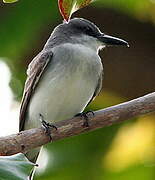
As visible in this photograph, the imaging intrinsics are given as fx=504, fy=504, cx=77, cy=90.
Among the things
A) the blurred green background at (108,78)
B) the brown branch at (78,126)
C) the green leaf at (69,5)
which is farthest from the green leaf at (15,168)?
the blurred green background at (108,78)

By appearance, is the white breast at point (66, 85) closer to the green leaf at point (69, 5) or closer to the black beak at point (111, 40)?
the black beak at point (111, 40)

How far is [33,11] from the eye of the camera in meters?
2.39

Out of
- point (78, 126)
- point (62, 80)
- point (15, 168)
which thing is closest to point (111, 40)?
point (62, 80)

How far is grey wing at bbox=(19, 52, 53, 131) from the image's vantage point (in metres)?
2.83

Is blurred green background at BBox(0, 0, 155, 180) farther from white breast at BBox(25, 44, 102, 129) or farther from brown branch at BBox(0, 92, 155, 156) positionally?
brown branch at BBox(0, 92, 155, 156)

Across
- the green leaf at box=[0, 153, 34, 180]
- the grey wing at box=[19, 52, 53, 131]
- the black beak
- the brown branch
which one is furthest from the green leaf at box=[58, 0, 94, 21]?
the grey wing at box=[19, 52, 53, 131]

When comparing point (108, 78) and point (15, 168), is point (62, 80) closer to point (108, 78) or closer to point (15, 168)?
point (108, 78)

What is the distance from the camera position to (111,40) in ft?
9.44

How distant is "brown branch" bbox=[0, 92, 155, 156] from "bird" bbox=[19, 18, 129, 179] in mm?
702

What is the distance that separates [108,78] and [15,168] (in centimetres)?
177

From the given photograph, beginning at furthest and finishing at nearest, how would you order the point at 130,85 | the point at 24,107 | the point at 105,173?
the point at 24,107, the point at 130,85, the point at 105,173

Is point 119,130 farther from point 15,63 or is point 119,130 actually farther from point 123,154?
point 15,63

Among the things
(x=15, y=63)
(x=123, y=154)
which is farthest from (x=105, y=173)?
(x=15, y=63)

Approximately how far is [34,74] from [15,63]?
12 centimetres
